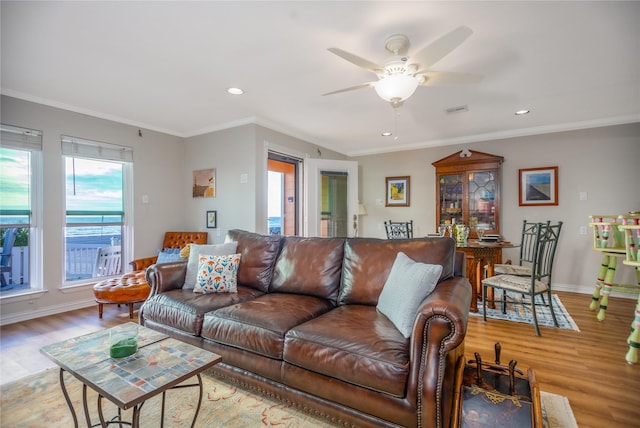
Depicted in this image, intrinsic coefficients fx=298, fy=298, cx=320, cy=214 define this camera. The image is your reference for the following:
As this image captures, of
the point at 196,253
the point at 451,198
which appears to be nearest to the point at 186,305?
the point at 196,253

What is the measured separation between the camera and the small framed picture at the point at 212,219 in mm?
4418

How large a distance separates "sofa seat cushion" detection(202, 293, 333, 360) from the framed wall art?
8.99 feet

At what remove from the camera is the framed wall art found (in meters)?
4.45

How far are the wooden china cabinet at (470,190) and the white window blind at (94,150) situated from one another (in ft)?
15.9

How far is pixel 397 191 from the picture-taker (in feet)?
18.9

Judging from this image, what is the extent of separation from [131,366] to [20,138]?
3439mm

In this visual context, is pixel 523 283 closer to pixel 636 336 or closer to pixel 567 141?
pixel 636 336

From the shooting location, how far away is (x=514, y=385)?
1428 mm

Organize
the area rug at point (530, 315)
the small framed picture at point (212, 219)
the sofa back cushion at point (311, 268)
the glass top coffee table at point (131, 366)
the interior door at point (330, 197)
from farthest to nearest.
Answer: the interior door at point (330, 197) < the small framed picture at point (212, 219) < the area rug at point (530, 315) < the sofa back cushion at point (311, 268) < the glass top coffee table at point (131, 366)

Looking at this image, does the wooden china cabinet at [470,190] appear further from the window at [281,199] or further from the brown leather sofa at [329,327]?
the brown leather sofa at [329,327]

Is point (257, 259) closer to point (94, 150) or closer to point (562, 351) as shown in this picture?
point (562, 351)

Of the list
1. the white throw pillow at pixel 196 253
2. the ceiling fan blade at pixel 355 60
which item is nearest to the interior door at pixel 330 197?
the white throw pillow at pixel 196 253

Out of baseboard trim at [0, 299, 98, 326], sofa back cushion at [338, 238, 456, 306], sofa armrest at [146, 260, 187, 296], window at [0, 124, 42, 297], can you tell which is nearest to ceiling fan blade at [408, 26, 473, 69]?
sofa back cushion at [338, 238, 456, 306]

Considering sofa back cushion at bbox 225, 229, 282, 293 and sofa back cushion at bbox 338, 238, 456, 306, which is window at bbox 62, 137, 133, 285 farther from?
sofa back cushion at bbox 338, 238, 456, 306
